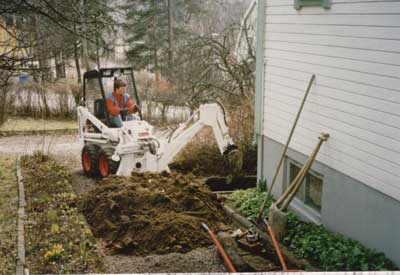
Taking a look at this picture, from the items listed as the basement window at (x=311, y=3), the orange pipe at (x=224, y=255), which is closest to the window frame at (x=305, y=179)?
the orange pipe at (x=224, y=255)

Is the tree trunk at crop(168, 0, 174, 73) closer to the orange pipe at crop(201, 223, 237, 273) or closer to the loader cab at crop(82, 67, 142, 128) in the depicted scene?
the loader cab at crop(82, 67, 142, 128)

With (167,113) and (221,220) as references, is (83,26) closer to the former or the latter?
(167,113)

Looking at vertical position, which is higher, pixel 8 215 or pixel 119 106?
pixel 119 106

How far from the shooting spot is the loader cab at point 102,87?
3.58 meters

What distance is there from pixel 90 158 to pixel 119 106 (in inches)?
22.4

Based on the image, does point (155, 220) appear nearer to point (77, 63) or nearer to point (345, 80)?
point (77, 63)

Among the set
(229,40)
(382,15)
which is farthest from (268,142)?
(382,15)

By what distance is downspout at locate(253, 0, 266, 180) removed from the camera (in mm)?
4051

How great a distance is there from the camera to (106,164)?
14.9 feet

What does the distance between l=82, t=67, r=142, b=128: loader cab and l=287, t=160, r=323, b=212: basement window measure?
144 cm

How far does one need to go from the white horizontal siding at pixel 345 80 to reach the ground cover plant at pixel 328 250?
42 centimetres

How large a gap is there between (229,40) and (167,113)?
37.7 inches

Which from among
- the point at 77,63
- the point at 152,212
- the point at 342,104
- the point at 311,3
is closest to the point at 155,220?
the point at 152,212

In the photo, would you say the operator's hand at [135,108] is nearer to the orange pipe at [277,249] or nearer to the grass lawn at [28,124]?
the grass lawn at [28,124]
